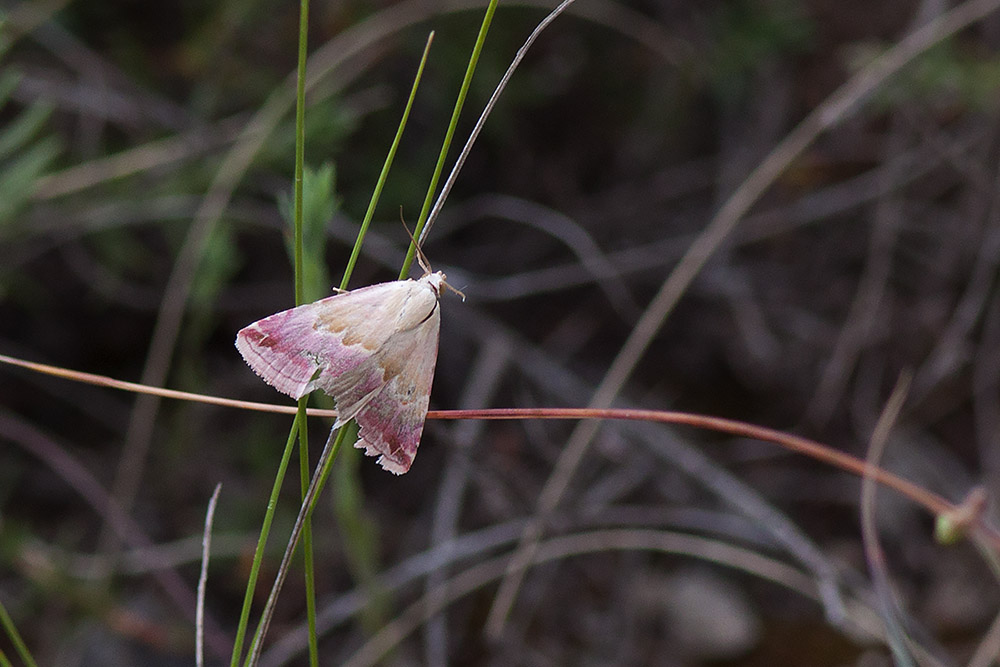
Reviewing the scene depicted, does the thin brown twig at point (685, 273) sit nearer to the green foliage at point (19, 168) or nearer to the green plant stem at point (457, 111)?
the green plant stem at point (457, 111)

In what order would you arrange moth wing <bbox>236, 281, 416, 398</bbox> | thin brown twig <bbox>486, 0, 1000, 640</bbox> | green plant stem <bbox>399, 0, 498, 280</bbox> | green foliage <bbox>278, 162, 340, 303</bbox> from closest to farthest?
green plant stem <bbox>399, 0, 498, 280</bbox>, moth wing <bbox>236, 281, 416, 398</bbox>, green foliage <bbox>278, 162, 340, 303</bbox>, thin brown twig <bbox>486, 0, 1000, 640</bbox>

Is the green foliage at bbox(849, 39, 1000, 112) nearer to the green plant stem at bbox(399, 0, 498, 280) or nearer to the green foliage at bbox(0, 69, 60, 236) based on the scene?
the green plant stem at bbox(399, 0, 498, 280)

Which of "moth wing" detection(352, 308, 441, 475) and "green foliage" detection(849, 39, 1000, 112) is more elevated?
"green foliage" detection(849, 39, 1000, 112)

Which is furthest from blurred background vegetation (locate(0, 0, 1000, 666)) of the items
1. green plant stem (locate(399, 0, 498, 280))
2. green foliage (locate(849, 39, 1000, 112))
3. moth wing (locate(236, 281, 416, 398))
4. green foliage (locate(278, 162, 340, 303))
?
green plant stem (locate(399, 0, 498, 280))

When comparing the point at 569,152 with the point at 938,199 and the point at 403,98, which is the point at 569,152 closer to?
the point at 403,98

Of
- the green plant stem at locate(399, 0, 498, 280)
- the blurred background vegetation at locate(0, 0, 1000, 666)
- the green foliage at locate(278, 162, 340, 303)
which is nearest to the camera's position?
the green plant stem at locate(399, 0, 498, 280)

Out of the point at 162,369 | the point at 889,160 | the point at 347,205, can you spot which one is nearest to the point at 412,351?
the point at 162,369

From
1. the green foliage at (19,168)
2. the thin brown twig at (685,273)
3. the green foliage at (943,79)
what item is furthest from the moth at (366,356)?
the green foliage at (943,79)
